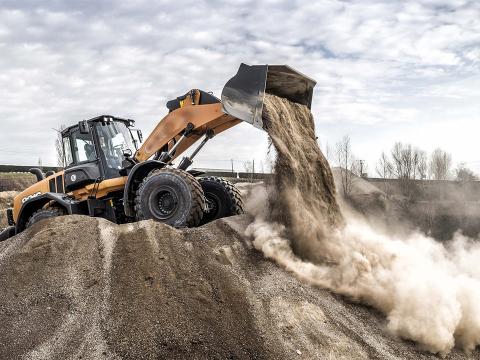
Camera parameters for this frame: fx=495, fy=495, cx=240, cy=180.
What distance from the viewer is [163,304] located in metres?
6.39

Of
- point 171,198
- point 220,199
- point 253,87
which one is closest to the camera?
point 253,87

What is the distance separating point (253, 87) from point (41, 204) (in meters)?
6.01

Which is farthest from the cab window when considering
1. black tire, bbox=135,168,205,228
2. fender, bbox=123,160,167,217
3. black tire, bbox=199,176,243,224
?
black tire, bbox=199,176,243,224

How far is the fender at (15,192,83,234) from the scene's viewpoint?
10.4 metres

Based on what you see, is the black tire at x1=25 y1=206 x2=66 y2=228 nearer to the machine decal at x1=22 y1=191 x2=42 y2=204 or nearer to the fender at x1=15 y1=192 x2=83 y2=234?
the fender at x1=15 y1=192 x2=83 y2=234

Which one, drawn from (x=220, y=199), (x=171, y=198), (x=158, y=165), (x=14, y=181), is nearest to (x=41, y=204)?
(x=158, y=165)

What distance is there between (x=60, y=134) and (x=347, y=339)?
804 centimetres

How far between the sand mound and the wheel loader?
106cm

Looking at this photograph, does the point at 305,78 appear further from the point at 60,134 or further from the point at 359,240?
the point at 60,134

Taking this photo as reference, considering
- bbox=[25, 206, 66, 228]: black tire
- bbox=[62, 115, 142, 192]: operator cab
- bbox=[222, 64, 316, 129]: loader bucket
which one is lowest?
bbox=[25, 206, 66, 228]: black tire

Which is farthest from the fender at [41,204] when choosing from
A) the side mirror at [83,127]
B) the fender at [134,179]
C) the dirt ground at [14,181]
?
the dirt ground at [14,181]

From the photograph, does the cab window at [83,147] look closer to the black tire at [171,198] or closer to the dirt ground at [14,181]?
the black tire at [171,198]

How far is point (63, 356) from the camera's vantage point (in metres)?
5.74

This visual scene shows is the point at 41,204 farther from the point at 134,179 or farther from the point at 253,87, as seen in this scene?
the point at 253,87
